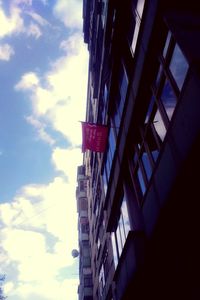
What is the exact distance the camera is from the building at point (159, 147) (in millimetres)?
7438

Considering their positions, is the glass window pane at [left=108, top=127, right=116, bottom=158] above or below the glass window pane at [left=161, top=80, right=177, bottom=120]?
above

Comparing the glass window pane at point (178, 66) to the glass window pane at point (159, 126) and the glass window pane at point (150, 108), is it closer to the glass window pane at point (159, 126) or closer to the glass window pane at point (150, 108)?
the glass window pane at point (159, 126)

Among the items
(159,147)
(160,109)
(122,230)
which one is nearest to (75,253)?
(122,230)

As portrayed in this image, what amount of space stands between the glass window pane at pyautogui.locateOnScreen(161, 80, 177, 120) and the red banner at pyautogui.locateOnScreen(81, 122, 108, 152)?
8658 millimetres

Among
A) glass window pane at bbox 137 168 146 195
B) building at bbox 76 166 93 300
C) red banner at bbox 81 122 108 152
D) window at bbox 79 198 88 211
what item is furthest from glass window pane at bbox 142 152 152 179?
window at bbox 79 198 88 211

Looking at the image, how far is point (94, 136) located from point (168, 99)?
375 inches

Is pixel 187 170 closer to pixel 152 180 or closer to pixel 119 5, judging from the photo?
pixel 152 180

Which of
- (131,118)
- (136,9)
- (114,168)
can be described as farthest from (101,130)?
(136,9)

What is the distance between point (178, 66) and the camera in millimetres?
8086

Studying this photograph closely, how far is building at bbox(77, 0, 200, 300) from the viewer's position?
7.44 meters

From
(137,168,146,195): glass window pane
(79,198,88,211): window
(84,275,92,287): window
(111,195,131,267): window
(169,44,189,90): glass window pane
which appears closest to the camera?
(169,44,189,90): glass window pane

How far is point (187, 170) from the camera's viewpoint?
23.1ft

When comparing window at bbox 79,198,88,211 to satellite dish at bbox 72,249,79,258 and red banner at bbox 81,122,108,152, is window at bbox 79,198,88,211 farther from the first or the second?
red banner at bbox 81,122,108,152

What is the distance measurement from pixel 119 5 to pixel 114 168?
820 centimetres
